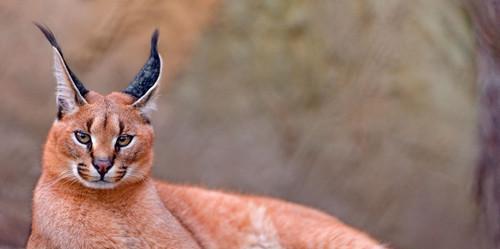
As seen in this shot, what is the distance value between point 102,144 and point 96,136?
7cm

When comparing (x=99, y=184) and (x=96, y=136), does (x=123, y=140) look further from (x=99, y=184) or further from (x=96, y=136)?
(x=99, y=184)

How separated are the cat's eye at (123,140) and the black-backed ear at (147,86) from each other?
0.27 meters

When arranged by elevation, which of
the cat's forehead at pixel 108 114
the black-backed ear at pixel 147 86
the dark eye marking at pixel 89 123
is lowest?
the dark eye marking at pixel 89 123

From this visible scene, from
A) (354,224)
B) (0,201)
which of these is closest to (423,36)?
(354,224)

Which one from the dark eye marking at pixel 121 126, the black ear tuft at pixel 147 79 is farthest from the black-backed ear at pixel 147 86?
the dark eye marking at pixel 121 126

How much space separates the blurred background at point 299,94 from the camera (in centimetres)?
996

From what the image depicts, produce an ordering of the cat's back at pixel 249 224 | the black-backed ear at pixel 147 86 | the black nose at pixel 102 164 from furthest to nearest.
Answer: the cat's back at pixel 249 224 → the black-backed ear at pixel 147 86 → the black nose at pixel 102 164

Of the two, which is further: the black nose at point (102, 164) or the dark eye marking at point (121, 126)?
the dark eye marking at point (121, 126)

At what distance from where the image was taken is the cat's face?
6.36 metres

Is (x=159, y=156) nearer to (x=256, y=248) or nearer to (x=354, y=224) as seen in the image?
(x=354, y=224)

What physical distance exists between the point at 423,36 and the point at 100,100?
4.43 metres

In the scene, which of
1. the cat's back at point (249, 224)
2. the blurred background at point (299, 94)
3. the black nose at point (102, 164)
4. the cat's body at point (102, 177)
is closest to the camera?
the black nose at point (102, 164)

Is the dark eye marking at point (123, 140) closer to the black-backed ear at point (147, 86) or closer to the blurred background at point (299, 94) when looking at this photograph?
the black-backed ear at point (147, 86)

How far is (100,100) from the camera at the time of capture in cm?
666
